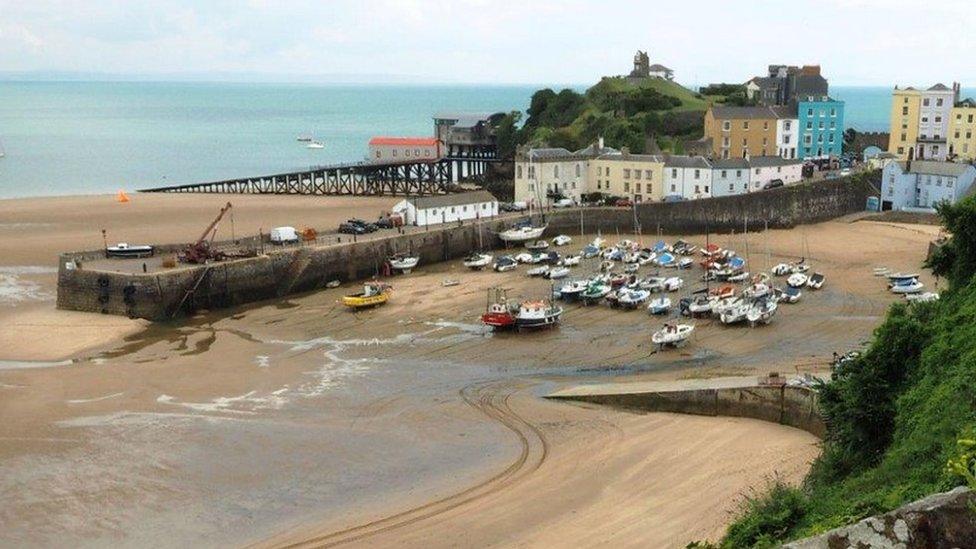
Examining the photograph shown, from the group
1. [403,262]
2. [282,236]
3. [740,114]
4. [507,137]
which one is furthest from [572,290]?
[507,137]

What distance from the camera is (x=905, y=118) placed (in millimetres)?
61062

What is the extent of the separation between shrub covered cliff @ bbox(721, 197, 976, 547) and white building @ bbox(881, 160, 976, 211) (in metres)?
33.7

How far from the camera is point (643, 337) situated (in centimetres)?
2886

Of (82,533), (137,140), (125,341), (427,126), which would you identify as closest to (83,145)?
(137,140)

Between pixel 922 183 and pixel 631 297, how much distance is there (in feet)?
86.0

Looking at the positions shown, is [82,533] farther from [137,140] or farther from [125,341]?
[137,140]

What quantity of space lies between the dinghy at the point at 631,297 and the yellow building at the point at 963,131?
33.8 m

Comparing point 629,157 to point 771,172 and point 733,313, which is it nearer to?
point 771,172

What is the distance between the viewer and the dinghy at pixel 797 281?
3469 cm

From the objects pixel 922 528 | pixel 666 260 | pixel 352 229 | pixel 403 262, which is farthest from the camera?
pixel 352 229

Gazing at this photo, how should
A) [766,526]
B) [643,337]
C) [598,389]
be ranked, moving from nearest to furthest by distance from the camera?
[766,526] → [598,389] → [643,337]

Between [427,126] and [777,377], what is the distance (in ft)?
439

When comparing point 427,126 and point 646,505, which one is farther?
point 427,126

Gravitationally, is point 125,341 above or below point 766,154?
below
